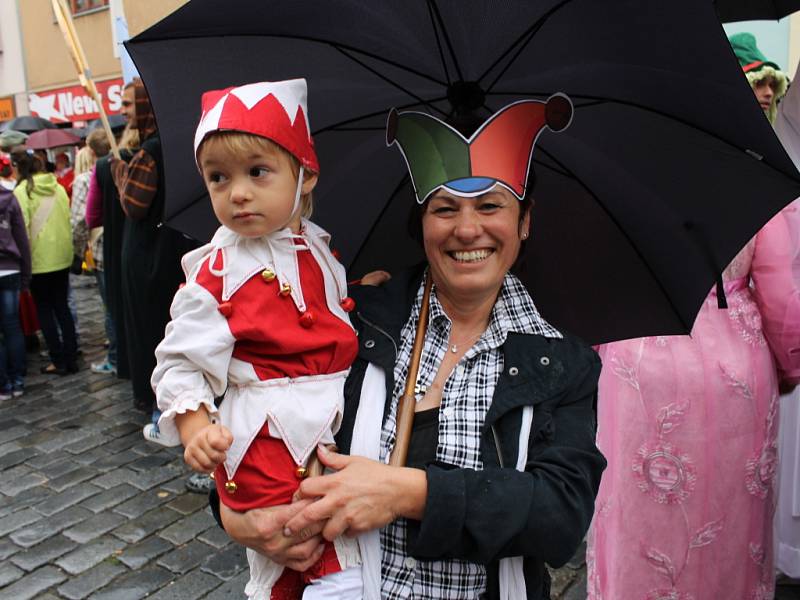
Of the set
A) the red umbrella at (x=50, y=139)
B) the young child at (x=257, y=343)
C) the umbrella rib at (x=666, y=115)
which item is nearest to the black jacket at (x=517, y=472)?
the young child at (x=257, y=343)

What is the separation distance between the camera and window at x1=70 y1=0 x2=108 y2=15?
17078 millimetres

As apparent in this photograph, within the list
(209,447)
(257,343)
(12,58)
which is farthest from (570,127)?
(12,58)

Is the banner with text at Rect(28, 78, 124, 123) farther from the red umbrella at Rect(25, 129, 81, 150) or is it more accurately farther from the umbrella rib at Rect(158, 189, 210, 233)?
the umbrella rib at Rect(158, 189, 210, 233)

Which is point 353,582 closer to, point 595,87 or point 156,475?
point 595,87

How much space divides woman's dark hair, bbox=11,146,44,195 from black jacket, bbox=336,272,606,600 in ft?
19.5

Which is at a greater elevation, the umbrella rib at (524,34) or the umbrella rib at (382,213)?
the umbrella rib at (524,34)

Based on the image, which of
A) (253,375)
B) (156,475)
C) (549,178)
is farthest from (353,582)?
(156,475)

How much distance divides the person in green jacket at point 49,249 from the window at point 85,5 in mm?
12372

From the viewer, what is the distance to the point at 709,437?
8.80 ft

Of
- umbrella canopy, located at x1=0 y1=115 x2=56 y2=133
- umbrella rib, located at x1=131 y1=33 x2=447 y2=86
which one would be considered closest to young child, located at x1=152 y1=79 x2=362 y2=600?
umbrella rib, located at x1=131 y1=33 x2=447 y2=86

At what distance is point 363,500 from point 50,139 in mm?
12452

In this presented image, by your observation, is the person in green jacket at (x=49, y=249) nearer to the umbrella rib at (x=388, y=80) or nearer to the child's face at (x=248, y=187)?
the umbrella rib at (x=388, y=80)

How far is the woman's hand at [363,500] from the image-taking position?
1.41 m

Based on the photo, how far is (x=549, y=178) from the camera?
1.97 metres
